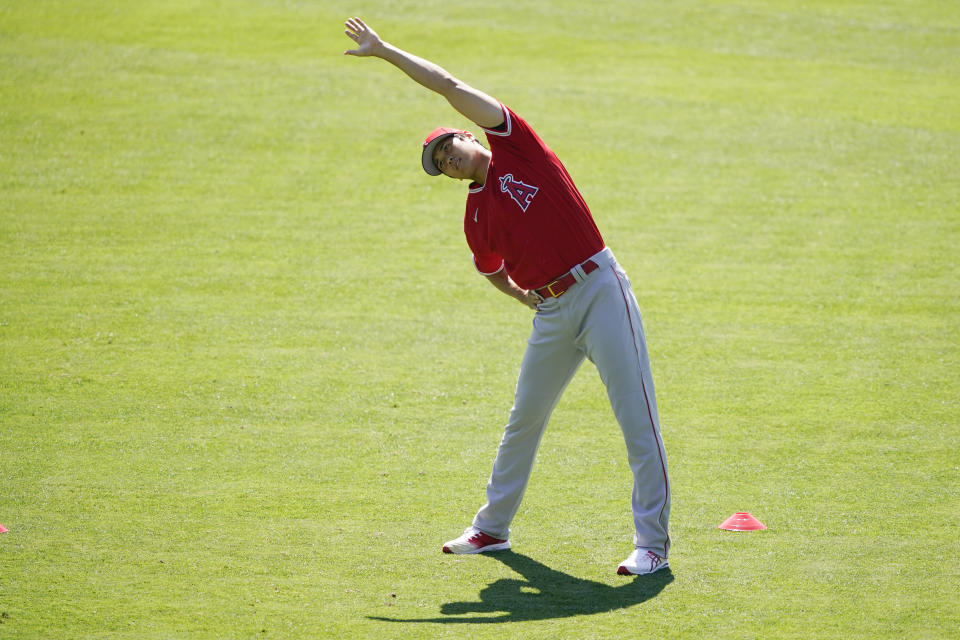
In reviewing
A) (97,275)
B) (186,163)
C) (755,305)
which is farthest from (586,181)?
(97,275)

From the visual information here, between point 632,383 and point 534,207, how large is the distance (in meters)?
0.99

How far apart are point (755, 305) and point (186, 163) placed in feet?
22.2

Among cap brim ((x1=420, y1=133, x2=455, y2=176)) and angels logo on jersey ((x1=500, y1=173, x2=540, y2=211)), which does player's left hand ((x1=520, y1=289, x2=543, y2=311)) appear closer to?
angels logo on jersey ((x1=500, y1=173, x2=540, y2=211))

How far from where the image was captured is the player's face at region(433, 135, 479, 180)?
514 cm

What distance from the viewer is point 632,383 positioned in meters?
5.09

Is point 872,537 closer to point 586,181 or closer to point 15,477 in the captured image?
point 15,477

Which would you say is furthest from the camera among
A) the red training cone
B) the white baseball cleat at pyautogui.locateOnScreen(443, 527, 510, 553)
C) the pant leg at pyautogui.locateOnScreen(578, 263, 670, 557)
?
the red training cone

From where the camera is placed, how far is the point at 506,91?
1377 cm

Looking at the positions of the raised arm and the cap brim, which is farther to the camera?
the cap brim

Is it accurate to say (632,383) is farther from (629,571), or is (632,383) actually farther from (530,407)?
(629,571)

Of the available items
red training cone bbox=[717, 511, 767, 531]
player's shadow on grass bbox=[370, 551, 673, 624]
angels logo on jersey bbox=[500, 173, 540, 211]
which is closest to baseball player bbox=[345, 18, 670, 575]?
angels logo on jersey bbox=[500, 173, 540, 211]

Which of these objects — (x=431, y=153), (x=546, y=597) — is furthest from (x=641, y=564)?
(x=431, y=153)

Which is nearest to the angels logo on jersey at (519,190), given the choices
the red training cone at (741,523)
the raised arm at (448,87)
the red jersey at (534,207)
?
the red jersey at (534,207)

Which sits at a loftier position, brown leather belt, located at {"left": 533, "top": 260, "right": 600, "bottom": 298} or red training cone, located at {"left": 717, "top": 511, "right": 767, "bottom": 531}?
brown leather belt, located at {"left": 533, "top": 260, "right": 600, "bottom": 298}
